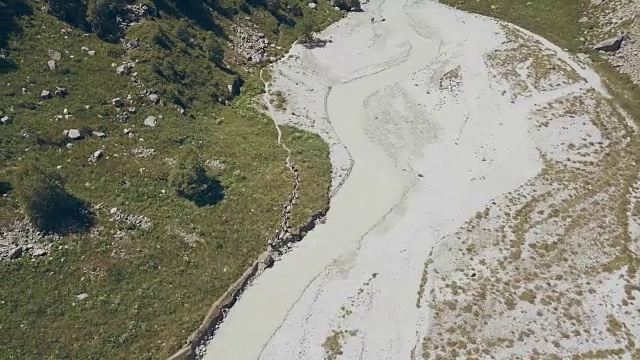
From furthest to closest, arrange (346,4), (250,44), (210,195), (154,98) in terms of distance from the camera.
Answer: (346,4) → (250,44) → (154,98) → (210,195)

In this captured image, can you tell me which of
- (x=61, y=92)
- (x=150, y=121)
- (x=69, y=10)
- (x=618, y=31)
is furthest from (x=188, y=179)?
(x=618, y=31)

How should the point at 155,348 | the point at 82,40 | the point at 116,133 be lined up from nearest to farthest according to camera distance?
Answer: the point at 155,348
the point at 116,133
the point at 82,40

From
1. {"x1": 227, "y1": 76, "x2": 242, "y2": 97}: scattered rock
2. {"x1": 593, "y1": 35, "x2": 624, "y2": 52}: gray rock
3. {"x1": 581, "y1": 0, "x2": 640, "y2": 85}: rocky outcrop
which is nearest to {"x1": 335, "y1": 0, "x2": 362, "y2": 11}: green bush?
{"x1": 227, "y1": 76, "x2": 242, "y2": 97}: scattered rock

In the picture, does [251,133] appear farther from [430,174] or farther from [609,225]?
[609,225]

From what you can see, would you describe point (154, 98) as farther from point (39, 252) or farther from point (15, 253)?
point (15, 253)

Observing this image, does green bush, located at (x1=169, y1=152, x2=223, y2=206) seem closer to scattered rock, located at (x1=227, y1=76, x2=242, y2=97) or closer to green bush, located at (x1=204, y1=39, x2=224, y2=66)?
scattered rock, located at (x1=227, y1=76, x2=242, y2=97)

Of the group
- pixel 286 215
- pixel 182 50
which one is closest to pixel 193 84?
pixel 182 50
